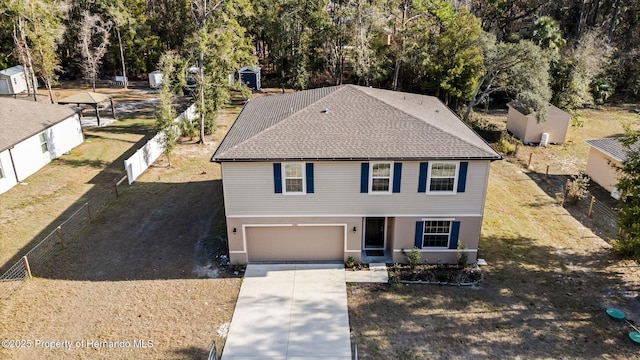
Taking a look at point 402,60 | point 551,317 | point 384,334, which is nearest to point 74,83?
point 402,60

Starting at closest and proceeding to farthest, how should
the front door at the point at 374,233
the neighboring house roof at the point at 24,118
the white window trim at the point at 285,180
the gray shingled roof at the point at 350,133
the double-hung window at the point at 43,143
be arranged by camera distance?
the gray shingled roof at the point at 350,133
the white window trim at the point at 285,180
the front door at the point at 374,233
the neighboring house roof at the point at 24,118
the double-hung window at the point at 43,143

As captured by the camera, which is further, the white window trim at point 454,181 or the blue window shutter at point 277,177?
the blue window shutter at point 277,177

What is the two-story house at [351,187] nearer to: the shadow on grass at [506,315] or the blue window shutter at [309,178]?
the blue window shutter at [309,178]

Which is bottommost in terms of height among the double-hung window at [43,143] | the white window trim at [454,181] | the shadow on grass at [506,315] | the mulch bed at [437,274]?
the shadow on grass at [506,315]

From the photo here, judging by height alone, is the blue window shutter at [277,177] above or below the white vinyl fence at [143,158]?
above

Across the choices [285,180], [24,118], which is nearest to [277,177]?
[285,180]

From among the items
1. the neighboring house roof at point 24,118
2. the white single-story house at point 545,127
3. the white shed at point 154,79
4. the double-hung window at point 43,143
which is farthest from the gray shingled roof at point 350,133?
the white shed at point 154,79

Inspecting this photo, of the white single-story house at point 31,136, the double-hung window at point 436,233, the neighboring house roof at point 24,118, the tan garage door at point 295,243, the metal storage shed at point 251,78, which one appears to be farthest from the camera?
the metal storage shed at point 251,78
